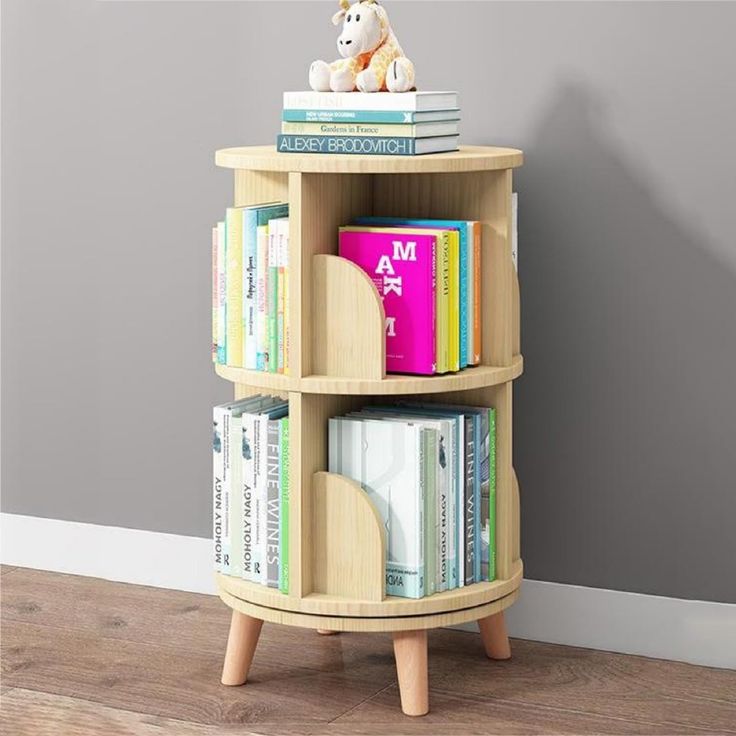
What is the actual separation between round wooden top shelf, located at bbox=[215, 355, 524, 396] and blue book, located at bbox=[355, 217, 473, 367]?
0.03 metres

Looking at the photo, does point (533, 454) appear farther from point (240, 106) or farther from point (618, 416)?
point (240, 106)

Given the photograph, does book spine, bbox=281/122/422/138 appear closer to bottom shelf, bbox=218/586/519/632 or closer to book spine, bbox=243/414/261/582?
book spine, bbox=243/414/261/582

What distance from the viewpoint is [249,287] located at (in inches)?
78.0

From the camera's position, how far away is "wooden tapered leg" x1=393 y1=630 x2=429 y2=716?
6.49 feet

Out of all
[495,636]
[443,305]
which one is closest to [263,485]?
[443,305]

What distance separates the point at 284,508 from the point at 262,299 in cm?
29

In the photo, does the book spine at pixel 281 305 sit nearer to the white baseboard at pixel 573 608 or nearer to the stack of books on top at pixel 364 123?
the stack of books on top at pixel 364 123

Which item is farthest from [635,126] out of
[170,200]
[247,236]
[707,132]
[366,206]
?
[170,200]

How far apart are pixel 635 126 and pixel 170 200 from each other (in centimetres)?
80

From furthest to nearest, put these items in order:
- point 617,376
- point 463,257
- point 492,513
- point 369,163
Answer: point 617,376 → point 492,513 → point 463,257 → point 369,163

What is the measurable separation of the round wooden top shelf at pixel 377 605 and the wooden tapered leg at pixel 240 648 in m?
0.04

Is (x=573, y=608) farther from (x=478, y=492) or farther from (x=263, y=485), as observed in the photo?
(x=263, y=485)

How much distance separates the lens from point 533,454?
2.26 meters

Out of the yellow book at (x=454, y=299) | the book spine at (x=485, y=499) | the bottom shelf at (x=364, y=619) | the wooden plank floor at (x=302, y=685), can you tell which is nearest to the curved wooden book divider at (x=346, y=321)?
the yellow book at (x=454, y=299)
